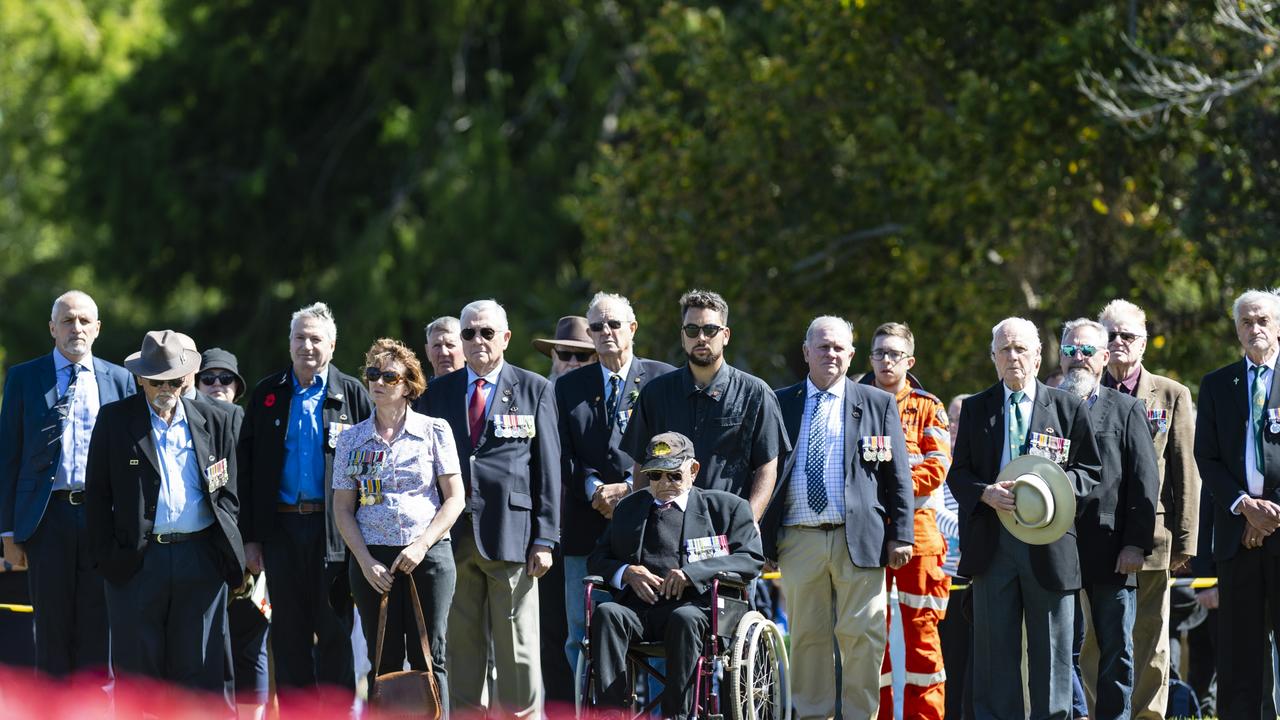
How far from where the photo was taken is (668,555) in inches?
326

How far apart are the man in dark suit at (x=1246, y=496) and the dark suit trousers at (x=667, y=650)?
2468 mm

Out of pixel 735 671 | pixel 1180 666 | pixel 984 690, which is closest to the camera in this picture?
pixel 735 671

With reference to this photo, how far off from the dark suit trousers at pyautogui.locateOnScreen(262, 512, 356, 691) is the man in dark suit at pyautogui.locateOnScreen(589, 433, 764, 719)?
136 centimetres

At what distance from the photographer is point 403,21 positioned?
24797mm

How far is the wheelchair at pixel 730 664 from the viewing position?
7836mm

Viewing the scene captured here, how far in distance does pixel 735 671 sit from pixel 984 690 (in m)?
1.32

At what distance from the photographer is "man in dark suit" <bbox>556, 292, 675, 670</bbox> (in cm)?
922

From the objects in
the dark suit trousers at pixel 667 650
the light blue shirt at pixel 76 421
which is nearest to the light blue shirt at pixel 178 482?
the light blue shirt at pixel 76 421

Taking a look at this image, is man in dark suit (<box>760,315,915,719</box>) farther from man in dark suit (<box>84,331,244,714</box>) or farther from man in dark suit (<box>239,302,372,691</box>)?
man in dark suit (<box>84,331,244,714</box>)

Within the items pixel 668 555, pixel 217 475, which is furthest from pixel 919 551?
pixel 217 475

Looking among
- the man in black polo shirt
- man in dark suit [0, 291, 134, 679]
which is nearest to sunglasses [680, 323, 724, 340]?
the man in black polo shirt

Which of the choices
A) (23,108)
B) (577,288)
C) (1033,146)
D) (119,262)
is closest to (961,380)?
(1033,146)

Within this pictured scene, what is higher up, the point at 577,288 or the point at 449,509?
the point at 577,288

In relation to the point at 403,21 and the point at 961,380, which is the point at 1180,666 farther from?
the point at 403,21
